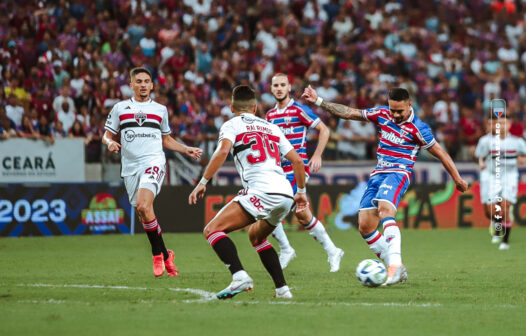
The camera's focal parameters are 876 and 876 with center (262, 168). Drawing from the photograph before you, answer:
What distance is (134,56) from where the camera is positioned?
21.5 metres

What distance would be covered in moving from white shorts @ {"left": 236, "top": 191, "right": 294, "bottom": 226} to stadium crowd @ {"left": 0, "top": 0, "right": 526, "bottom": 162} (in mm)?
10819

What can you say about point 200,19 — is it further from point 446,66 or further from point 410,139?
point 410,139

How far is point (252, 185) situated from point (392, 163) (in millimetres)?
2609

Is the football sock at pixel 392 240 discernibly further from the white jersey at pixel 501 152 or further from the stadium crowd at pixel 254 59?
the stadium crowd at pixel 254 59

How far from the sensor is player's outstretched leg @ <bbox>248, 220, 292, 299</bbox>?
862cm

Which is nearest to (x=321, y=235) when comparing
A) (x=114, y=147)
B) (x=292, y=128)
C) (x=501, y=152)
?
(x=292, y=128)

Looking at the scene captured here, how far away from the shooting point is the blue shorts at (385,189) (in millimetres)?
10353

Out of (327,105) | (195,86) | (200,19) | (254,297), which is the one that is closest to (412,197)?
(195,86)

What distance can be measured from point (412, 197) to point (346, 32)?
7003 millimetres

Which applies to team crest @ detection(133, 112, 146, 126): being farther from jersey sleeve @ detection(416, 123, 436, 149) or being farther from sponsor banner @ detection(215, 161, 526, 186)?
sponsor banner @ detection(215, 161, 526, 186)

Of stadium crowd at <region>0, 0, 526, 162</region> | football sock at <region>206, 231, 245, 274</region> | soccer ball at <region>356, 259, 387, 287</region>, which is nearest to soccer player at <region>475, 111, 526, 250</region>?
stadium crowd at <region>0, 0, 526, 162</region>

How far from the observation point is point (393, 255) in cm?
1013

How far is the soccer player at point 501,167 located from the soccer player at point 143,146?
7839mm

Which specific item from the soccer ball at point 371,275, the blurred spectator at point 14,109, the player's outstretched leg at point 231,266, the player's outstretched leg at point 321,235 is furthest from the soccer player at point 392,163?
the blurred spectator at point 14,109
